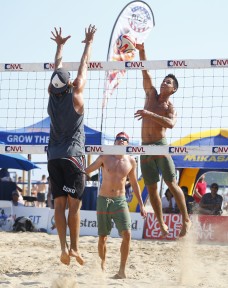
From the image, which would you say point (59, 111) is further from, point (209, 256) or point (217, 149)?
point (209, 256)

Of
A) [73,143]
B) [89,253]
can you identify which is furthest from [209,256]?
[73,143]

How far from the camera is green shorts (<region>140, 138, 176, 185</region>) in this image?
27.6 ft

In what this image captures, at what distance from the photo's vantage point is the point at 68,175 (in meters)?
6.86

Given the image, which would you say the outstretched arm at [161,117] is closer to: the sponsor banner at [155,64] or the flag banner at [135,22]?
the sponsor banner at [155,64]

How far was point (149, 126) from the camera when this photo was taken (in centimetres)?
846

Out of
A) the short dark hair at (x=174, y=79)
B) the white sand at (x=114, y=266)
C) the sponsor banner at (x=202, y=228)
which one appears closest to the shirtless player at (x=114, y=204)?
the white sand at (x=114, y=266)

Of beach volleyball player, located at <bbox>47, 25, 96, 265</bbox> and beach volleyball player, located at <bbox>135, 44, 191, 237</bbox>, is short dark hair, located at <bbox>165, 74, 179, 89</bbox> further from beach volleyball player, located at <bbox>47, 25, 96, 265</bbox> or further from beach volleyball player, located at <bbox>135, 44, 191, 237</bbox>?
beach volleyball player, located at <bbox>47, 25, 96, 265</bbox>

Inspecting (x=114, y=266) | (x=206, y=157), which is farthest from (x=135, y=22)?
(x=114, y=266)

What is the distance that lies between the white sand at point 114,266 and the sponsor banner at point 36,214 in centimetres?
222

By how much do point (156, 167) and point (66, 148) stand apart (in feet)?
6.55

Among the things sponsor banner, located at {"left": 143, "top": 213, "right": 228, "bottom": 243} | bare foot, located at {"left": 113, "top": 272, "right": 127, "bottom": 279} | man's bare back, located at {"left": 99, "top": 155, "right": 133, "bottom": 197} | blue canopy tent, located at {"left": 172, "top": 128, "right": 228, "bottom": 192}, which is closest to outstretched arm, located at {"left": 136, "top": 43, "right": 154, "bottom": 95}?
man's bare back, located at {"left": 99, "top": 155, "right": 133, "bottom": 197}

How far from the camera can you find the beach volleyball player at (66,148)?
6.80m

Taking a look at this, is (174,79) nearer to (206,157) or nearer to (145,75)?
(145,75)

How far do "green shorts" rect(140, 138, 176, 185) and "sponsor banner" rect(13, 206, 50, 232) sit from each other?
6.74m
